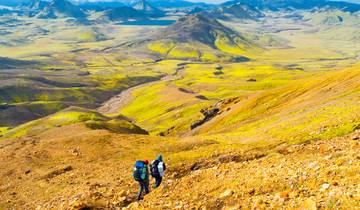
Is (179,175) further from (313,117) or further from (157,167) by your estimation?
(313,117)

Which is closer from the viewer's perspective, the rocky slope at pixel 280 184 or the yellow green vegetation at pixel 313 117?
the rocky slope at pixel 280 184

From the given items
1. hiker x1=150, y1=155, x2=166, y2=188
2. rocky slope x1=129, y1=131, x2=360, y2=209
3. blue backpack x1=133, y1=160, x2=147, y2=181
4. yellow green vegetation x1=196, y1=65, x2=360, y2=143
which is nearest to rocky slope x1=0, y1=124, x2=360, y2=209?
rocky slope x1=129, y1=131, x2=360, y2=209

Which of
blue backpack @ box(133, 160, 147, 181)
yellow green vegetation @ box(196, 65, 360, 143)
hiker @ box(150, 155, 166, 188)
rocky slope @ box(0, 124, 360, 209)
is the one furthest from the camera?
yellow green vegetation @ box(196, 65, 360, 143)

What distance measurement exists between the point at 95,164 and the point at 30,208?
11.8 m

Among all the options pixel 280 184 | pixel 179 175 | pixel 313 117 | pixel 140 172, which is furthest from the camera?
pixel 313 117

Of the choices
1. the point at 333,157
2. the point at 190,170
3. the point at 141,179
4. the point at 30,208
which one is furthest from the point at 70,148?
the point at 333,157

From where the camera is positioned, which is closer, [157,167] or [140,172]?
[140,172]

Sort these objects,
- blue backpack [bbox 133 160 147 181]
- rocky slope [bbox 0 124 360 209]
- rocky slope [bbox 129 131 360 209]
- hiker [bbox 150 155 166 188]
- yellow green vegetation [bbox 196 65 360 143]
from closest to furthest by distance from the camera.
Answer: rocky slope [bbox 129 131 360 209], rocky slope [bbox 0 124 360 209], blue backpack [bbox 133 160 147 181], hiker [bbox 150 155 166 188], yellow green vegetation [bbox 196 65 360 143]

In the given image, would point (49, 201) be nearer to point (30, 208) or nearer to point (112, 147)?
point (30, 208)

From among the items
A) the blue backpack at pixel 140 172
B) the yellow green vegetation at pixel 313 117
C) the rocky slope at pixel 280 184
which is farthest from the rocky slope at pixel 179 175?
the yellow green vegetation at pixel 313 117

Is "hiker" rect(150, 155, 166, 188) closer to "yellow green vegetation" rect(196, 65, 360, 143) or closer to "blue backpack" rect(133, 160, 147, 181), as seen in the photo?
"blue backpack" rect(133, 160, 147, 181)

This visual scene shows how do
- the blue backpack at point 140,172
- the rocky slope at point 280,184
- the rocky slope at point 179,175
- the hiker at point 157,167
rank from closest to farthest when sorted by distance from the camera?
the rocky slope at point 280,184 → the rocky slope at point 179,175 → the blue backpack at point 140,172 → the hiker at point 157,167

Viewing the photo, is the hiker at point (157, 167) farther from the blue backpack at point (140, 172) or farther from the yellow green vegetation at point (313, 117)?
the yellow green vegetation at point (313, 117)

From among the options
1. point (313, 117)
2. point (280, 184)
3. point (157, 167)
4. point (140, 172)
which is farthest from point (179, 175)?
point (313, 117)
